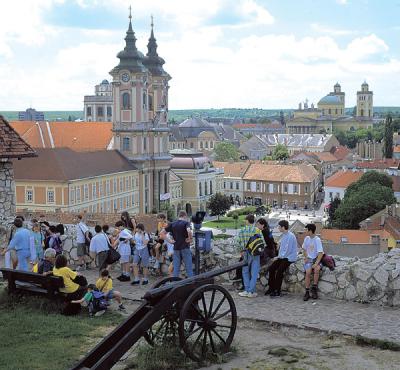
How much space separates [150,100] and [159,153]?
540cm

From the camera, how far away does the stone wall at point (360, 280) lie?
33.3 ft

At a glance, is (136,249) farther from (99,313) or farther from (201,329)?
(201,329)

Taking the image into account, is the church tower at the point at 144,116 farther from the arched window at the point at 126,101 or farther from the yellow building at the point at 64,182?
the yellow building at the point at 64,182

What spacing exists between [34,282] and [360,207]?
44.7m

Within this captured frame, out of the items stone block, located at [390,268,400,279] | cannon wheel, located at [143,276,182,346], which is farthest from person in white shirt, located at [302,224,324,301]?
cannon wheel, located at [143,276,182,346]

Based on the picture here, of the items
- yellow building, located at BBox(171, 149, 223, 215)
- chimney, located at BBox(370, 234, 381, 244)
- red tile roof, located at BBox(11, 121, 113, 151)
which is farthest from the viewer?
yellow building, located at BBox(171, 149, 223, 215)

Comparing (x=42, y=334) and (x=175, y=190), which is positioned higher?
(x=42, y=334)

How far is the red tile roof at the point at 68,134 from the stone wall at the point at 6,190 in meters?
55.7

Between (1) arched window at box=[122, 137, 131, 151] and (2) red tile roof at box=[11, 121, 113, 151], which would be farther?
(2) red tile roof at box=[11, 121, 113, 151]

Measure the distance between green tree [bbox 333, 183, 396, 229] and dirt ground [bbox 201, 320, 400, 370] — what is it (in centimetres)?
4396

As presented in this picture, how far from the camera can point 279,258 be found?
10945 mm

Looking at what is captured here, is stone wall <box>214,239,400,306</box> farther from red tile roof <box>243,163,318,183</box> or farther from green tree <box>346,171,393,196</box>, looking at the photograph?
red tile roof <box>243,163,318,183</box>

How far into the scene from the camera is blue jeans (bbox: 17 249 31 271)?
1181cm

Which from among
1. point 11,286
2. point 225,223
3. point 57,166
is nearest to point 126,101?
point 57,166
